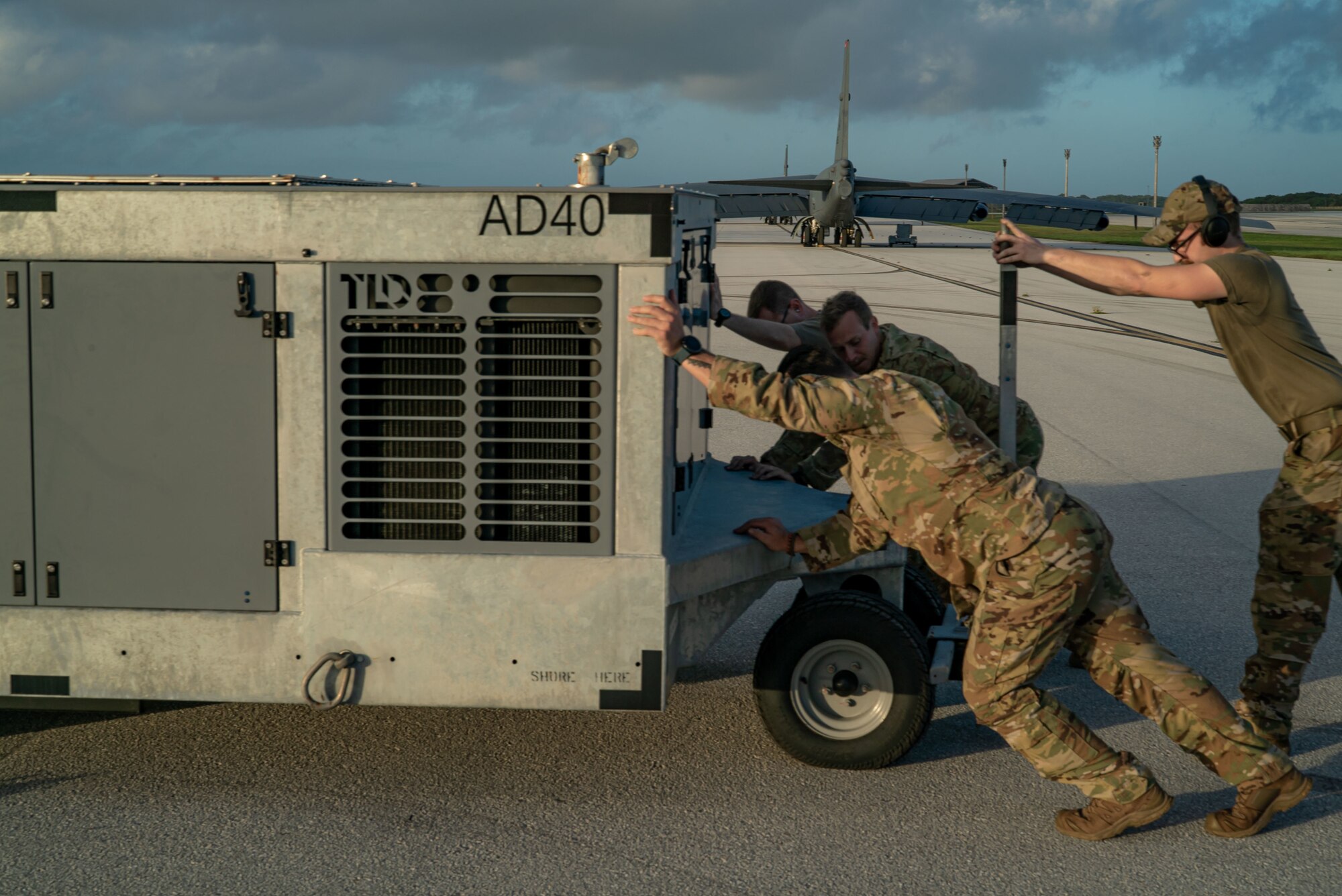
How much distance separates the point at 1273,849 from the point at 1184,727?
1.41 ft

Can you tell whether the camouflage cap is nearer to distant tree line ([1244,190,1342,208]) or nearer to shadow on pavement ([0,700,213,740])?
shadow on pavement ([0,700,213,740])

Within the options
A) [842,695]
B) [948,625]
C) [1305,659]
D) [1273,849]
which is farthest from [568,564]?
[1305,659]

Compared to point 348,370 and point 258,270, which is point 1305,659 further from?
point 258,270

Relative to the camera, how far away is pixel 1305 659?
4.23 meters

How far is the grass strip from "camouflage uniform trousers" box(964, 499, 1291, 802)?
124 ft

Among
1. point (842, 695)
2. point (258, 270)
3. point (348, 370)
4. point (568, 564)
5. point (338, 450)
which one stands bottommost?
point (842, 695)

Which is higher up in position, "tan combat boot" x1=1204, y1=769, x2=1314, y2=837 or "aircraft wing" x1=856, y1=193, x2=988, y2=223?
"aircraft wing" x1=856, y1=193, x2=988, y2=223

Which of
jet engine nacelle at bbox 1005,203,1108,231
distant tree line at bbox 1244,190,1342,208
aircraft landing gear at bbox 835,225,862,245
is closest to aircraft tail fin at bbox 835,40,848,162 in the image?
aircraft landing gear at bbox 835,225,862,245

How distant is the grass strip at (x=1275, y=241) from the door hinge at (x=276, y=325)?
38.6 metres

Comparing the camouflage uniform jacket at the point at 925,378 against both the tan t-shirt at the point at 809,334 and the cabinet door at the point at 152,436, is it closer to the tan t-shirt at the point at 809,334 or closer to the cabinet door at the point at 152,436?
the tan t-shirt at the point at 809,334

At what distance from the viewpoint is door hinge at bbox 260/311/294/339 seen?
143 inches

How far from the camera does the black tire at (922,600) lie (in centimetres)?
512

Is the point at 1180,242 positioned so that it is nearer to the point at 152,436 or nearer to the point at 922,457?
the point at 922,457

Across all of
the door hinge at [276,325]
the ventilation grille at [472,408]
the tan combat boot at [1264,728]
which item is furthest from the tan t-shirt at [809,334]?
the door hinge at [276,325]
